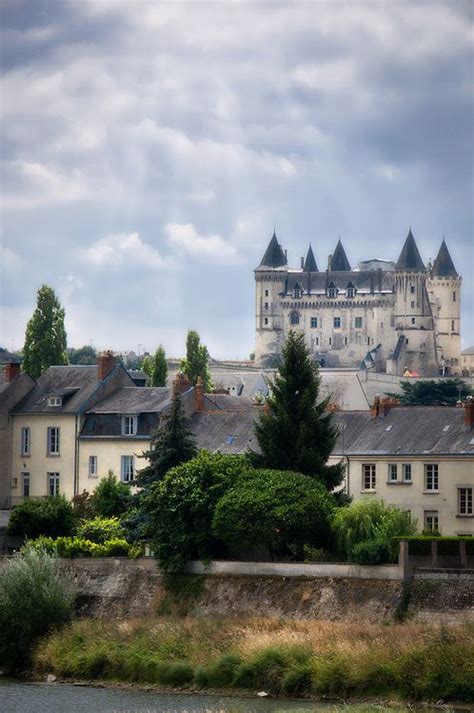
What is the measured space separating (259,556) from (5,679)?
30.0 ft

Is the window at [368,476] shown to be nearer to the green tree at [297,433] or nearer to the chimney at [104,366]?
the green tree at [297,433]

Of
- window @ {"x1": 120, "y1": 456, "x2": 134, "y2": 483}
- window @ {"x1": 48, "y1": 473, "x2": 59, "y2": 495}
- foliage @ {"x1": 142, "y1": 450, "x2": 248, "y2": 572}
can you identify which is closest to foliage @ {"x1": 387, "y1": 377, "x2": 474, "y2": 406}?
window @ {"x1": 48, "y1": 473, "x2": 59, "y2": 495}

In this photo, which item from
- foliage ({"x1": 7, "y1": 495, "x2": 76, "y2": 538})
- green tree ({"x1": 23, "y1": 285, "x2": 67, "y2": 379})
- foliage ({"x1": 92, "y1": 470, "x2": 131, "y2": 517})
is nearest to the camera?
foliage ({"x1": 7, "y1": 495, "x2": 76, "y2": 538})

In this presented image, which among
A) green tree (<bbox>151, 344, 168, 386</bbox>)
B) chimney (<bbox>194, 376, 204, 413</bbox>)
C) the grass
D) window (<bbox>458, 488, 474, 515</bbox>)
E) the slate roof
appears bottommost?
the grass

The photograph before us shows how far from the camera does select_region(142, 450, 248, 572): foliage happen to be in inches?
2328

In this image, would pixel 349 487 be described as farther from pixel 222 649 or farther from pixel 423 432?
pixel 222 649

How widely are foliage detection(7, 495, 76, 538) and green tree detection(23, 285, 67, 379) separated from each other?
1597 inches

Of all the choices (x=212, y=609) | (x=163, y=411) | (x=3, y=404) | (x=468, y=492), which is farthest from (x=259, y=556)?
(x=3, y=404)

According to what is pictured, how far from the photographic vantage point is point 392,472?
7012 centimetres

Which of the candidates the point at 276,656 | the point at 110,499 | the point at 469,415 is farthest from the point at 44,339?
the point at 276,656

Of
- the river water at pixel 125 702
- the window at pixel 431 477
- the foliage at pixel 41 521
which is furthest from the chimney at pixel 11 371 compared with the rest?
the river water at pixel 125 702

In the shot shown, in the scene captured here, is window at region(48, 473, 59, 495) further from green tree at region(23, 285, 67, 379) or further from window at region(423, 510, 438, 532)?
green tree at region(23, 285, 67, 379)

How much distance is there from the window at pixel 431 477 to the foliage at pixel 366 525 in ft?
32.7

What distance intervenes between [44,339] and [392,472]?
4272cm
